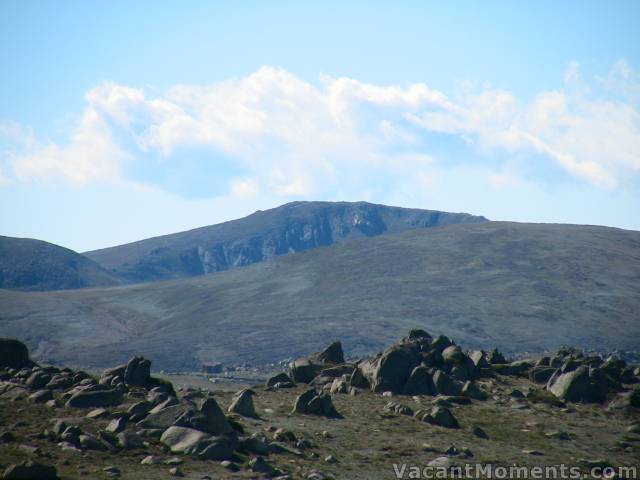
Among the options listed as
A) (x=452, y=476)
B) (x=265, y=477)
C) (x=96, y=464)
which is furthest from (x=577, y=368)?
(x=96, y=464)

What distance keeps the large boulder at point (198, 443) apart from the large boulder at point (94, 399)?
4.23 meters

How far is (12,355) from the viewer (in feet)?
110

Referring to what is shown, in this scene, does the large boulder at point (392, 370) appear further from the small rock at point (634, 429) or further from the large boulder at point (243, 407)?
the small rock at point (634, 429)

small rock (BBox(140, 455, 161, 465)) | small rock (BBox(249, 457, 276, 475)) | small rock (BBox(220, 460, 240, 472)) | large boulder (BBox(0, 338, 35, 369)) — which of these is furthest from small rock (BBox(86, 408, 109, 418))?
Result: large boulder (BBox(0, 338, 35, 369))

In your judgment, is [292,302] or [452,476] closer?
[452,476]

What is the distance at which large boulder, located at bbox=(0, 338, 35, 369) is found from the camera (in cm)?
3344

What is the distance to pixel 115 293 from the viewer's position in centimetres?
19875

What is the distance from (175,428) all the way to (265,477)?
372 cm

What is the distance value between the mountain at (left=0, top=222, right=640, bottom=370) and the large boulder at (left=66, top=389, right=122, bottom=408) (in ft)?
304

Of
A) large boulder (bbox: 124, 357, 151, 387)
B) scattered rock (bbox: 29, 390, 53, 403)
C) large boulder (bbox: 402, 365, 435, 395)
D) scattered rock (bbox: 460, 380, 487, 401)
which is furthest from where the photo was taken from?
large boulder (bbox: 402, 365, 435, 395)

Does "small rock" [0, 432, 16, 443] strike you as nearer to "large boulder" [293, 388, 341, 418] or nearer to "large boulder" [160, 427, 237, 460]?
"large boulder" [160, 427, 237, 460]

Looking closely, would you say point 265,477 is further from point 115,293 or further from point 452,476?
point 115,293

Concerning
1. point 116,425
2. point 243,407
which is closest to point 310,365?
point 243,407

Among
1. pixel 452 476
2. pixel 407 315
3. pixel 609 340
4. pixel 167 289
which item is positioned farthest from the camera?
pixel 167 289
